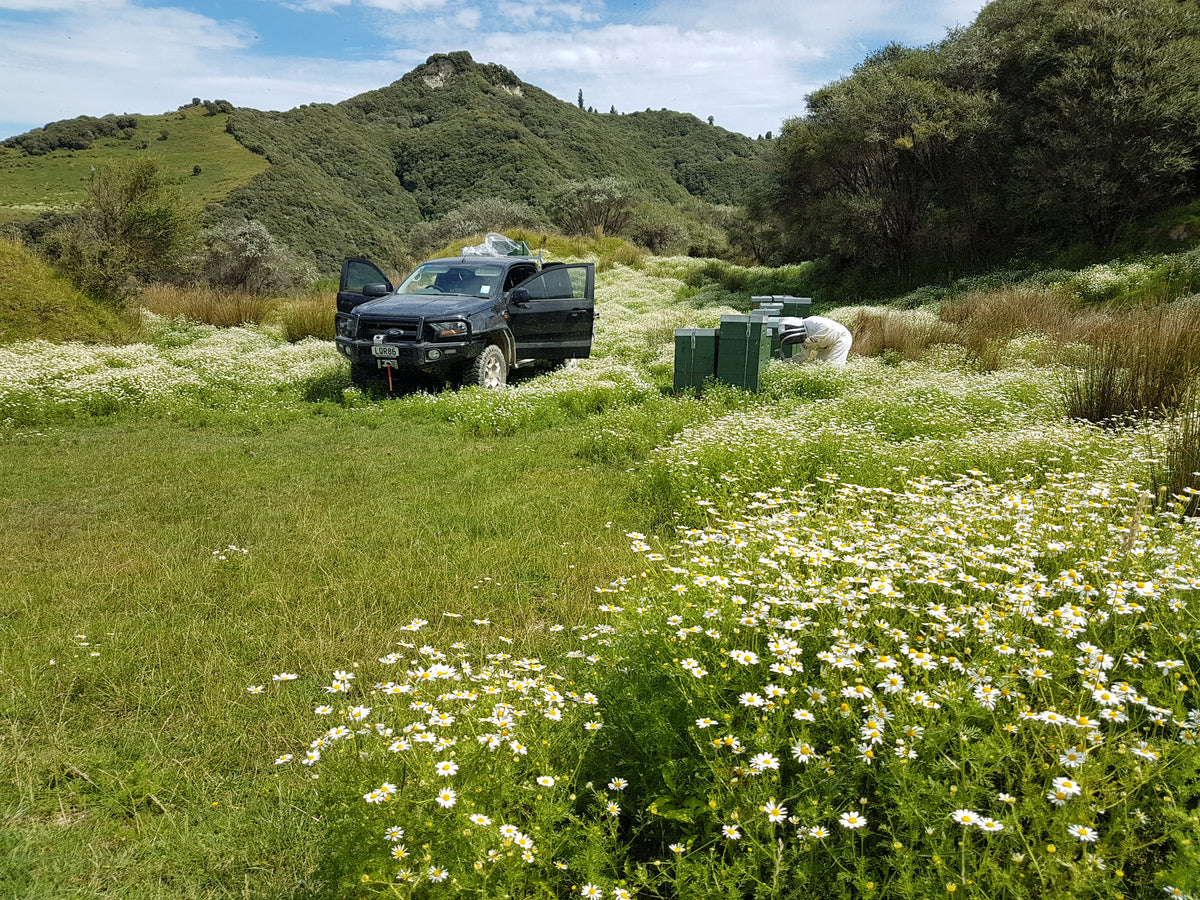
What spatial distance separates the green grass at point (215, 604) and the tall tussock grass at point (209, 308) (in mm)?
12195

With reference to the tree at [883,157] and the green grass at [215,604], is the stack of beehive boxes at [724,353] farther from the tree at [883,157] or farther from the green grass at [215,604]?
the tree at [883,157]

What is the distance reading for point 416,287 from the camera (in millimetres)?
11992

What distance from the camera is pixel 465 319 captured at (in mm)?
10359

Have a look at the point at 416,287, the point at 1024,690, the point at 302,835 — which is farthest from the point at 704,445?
the point at 416,287

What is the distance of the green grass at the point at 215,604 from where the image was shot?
2.48 m

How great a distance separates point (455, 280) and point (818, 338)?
6.41 m

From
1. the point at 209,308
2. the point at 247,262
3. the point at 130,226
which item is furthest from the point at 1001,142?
the point at 247,262

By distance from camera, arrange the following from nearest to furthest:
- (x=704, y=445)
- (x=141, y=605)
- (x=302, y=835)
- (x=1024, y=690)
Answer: (x=1024, y=690), (x=302, y=835), (x=141, y=605), (x=704, y=445)

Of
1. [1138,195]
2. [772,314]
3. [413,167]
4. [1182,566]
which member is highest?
[413,167]

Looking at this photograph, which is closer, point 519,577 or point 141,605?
point 141,605

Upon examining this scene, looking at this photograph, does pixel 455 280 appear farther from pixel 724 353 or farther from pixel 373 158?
pixel 373 158

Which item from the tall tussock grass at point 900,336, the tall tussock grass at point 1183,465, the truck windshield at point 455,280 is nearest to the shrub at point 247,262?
the truck windshield at point 455,280

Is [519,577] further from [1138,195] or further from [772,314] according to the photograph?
[1138,195]

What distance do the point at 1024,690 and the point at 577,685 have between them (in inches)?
65.0
